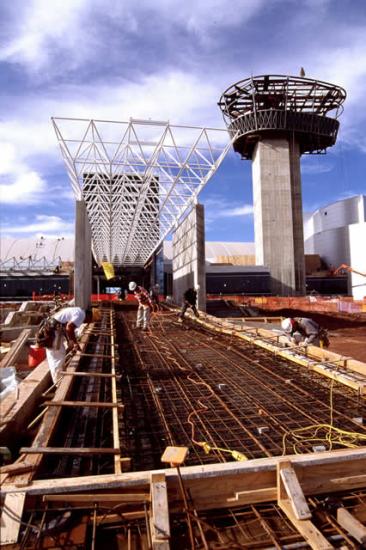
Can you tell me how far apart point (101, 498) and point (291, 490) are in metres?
1.53

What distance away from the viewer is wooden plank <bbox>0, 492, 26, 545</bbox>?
8.65ft

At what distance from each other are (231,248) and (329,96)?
31.2 meters

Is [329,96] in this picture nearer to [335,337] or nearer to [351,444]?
[335,337]

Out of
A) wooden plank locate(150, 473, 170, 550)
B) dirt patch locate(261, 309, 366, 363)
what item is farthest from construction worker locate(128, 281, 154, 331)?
wooden plank locate(150, 473, 170, 550)

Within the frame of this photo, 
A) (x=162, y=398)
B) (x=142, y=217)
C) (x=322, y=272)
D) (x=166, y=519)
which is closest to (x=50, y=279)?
(x=142, y=217)

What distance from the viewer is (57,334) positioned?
6184 mm

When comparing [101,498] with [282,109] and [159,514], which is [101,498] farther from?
[282,109]

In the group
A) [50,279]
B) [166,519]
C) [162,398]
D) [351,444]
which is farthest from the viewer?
[50,279]

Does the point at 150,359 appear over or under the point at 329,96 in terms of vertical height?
under

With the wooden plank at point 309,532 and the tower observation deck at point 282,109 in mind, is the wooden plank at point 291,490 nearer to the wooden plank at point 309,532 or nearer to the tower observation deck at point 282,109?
the wooden plank at point 309,532

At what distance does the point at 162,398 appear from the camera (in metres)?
5.80

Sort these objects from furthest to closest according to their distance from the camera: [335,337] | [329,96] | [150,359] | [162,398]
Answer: [329,96], [335,337], [150,359], [162,398]

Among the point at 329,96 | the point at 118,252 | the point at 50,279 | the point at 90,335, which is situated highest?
the point at 329,96

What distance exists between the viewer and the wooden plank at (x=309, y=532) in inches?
103
